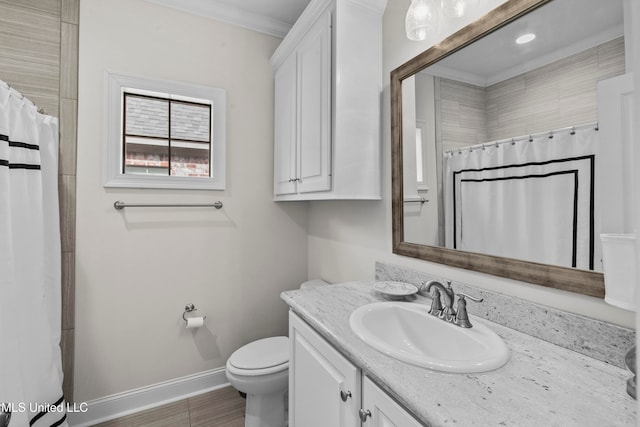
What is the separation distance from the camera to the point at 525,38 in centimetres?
96

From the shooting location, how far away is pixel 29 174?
→ 4.23 ft

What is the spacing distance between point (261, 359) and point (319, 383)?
75 cm

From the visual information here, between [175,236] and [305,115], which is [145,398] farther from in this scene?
[305,115]

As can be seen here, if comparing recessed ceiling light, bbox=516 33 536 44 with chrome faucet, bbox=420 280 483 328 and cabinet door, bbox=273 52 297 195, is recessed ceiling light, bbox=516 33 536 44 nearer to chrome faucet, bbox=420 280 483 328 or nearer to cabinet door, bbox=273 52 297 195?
chrome faucet, bbox=420 280 483 328

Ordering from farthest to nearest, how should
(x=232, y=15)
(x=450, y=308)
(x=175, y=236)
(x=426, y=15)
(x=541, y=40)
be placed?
(x=232, y=15) < (x=175, y=236) < (x=426, y=15) < (x=450, y=308) < (x=541, y=40)

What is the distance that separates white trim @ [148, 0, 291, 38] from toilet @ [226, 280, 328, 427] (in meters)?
2.24

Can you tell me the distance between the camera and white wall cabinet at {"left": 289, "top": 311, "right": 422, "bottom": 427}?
2.48 ft

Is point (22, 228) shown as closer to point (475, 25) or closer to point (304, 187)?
point (304, 187)

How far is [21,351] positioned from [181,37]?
6.32ft

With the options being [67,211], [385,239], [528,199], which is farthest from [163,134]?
[528,199]

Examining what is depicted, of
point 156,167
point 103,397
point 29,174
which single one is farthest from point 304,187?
point 103,397

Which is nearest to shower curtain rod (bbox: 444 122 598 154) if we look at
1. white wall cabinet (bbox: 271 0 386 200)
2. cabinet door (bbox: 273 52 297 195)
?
white wall cabinet (bbox: 271 0 386 200)

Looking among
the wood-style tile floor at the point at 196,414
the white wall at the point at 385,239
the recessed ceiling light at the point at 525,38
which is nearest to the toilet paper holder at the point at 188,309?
the wood-style tile floor at the point at 196,414

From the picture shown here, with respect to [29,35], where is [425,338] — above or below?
below
